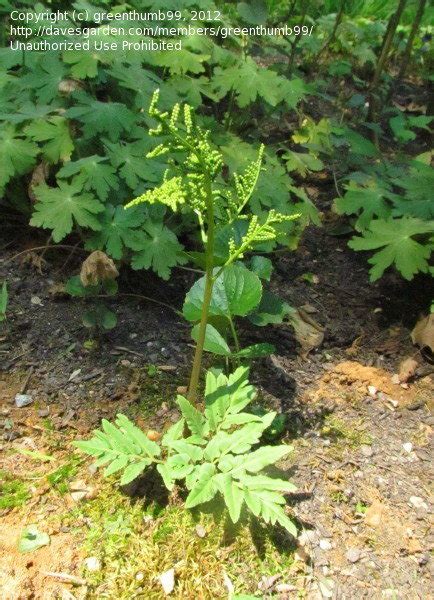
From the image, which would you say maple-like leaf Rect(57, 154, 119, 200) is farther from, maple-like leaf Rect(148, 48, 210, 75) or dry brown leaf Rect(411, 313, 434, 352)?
dry brown leaf Rect(411, 313, 434, 352)

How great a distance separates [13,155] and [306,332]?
1.48m

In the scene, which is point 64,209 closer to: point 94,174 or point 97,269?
point 94,174

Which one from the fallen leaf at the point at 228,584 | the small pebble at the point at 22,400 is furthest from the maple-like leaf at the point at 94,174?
the fallen leaf at the point at 228,584

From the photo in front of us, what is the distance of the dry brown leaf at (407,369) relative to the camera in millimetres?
2484

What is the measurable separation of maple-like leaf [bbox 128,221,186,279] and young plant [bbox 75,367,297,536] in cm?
69

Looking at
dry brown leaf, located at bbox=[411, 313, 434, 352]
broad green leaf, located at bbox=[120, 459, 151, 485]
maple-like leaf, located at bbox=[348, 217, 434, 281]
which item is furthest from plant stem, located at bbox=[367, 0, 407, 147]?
broad green leaf, located at bbox=[120, 459, 151, 485]

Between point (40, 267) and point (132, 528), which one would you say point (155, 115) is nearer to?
point (132, 528)

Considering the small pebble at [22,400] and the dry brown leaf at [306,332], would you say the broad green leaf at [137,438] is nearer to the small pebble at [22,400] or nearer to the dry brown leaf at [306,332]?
the small pebble at [22,400]

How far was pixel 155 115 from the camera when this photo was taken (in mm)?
1376

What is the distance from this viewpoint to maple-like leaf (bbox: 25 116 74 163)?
2.56m

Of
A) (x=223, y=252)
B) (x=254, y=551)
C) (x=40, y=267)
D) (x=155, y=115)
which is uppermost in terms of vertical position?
(x=155, y=115)

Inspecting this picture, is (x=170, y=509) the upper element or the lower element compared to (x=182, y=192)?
lower

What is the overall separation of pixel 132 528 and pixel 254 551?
39cm

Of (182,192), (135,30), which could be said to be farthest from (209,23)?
(182,192)
